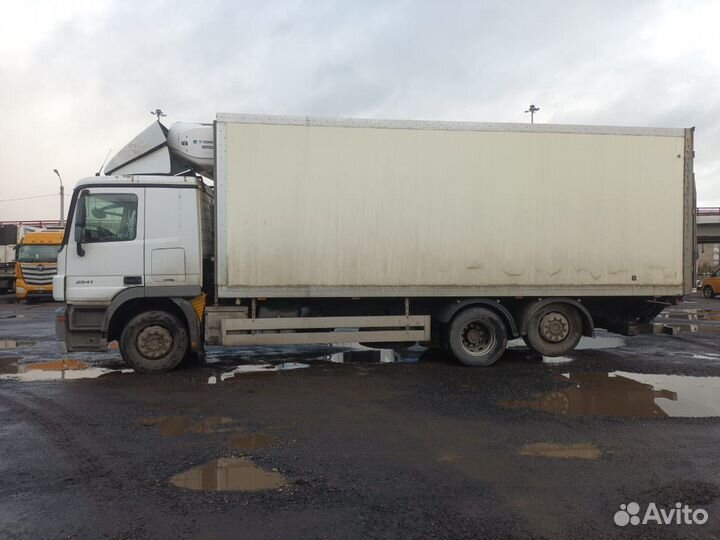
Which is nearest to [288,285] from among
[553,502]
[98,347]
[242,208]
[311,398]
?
[242,208]

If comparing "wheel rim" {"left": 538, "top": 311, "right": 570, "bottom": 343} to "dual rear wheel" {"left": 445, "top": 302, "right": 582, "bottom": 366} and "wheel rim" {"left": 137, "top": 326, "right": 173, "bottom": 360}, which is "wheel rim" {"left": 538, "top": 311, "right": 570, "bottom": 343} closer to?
"dual rear wheel" {"left": 445, "top": 302, "right": 582, "bottom": 366}

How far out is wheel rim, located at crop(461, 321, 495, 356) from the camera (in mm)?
8320

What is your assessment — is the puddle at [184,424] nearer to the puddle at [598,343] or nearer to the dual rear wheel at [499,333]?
the dual rear wheel at [499,333]

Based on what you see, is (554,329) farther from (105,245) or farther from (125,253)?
(105,245)

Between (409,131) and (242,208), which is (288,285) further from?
(409,131)

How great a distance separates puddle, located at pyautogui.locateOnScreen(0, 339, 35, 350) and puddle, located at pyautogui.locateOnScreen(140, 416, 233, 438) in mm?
6602

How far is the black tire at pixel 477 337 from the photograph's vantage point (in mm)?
8117

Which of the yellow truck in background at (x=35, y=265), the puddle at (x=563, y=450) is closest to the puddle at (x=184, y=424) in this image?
the puddle at (x=563, y=450)

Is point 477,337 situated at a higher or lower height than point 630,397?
higher

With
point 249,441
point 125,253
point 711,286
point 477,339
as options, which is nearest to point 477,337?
point 477,339

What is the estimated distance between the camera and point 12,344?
1049 cm

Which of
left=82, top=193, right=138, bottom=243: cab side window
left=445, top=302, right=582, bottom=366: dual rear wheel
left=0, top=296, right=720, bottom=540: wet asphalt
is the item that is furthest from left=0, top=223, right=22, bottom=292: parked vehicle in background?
left=445, top=302, right=582, bottom=366: dual rear wheel

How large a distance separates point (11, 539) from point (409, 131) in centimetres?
660

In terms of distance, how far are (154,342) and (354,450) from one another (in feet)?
14.0
